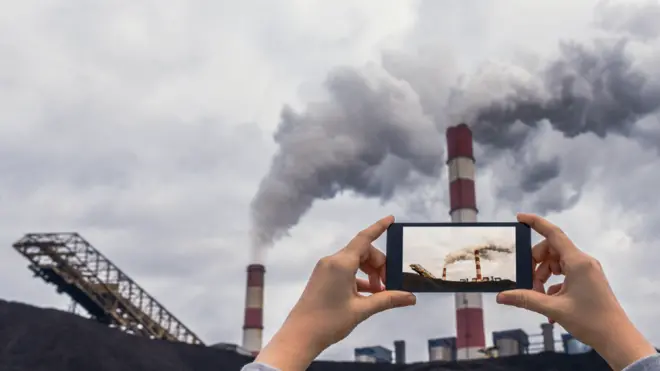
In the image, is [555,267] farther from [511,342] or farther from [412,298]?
[511,342]

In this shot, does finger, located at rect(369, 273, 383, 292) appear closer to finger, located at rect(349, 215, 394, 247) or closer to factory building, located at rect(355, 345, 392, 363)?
finger, located at rect(349, 215, 394, 247)

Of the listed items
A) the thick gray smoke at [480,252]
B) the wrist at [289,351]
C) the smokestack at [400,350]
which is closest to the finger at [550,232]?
the thick gray smoke at [480,252]

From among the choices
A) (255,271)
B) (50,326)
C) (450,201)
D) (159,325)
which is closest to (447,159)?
(450,201)

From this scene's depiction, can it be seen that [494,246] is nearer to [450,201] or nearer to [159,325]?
[450,201]

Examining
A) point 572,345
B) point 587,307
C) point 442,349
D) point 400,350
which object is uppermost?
point 400,350

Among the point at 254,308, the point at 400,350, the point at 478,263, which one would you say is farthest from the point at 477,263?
the point at 400,350

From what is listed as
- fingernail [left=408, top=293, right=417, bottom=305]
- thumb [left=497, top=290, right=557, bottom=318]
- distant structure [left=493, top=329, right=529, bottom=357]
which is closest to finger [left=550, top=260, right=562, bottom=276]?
thumb [left=497, top=290, right=557, bottom=318]
